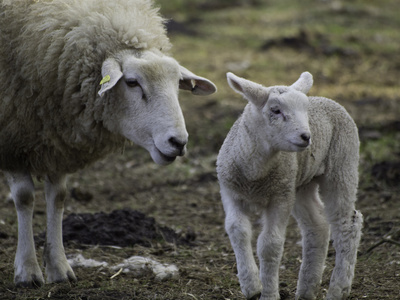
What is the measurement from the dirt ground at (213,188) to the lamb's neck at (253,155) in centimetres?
97

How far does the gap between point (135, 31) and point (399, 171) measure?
13.6 feet

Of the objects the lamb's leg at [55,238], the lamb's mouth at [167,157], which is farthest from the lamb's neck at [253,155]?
the lamb's leg at [55,238]

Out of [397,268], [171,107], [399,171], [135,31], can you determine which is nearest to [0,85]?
[135,31]

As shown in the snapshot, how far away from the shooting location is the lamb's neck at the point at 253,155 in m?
4.48

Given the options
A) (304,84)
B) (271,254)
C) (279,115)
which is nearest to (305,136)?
(279,115)

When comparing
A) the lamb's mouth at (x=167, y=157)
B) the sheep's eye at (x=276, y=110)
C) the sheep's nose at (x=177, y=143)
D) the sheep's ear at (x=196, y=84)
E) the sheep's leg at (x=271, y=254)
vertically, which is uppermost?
the sheep's eye at (x=276, y=110)

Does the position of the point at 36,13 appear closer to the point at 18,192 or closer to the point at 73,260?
the point at 18,192

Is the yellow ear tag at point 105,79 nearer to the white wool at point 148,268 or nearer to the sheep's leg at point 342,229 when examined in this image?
the white wool at point 148,268

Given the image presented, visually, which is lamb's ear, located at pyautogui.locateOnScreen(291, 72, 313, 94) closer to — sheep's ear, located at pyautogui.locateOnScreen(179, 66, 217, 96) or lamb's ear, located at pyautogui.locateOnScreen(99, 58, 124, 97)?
sheep's ear, located at pyautogui.locateOnScreen(179, 66, 217, 96)

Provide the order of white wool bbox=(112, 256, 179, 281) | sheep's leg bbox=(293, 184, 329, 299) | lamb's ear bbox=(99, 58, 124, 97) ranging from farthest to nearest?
white wool bbox=(112, 256, 179, 281)
sheep's leg bbox=(293, 184, 329, 299)
lamb's ear bbox=(99, 58, 124, 97)

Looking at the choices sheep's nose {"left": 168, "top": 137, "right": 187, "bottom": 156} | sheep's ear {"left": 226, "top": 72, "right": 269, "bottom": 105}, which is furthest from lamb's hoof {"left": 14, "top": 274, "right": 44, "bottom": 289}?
sheep's ear {"left": 226, "top": 72, "right": 269, "bottom": 105}

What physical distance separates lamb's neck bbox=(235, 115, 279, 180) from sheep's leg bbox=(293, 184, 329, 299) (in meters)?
0.73

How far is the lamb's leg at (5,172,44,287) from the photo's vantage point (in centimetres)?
509

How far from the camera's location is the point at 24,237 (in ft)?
17.0
